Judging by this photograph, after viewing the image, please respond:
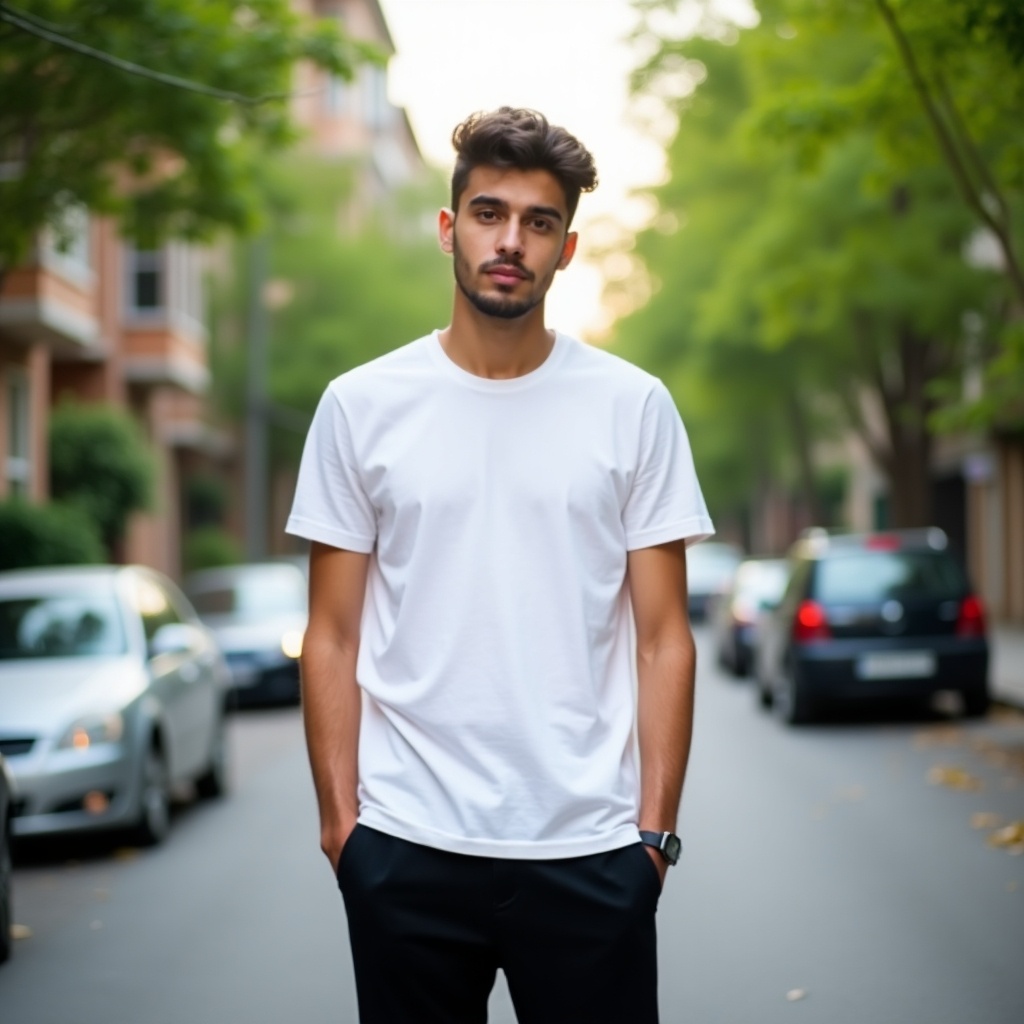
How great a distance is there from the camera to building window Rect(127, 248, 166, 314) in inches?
1324

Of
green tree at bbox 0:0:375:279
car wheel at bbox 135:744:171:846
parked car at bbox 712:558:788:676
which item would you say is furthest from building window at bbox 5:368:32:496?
car wheel at bbox 135:744:171:846

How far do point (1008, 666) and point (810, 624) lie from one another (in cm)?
661

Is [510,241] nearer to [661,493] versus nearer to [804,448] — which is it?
[661,493]

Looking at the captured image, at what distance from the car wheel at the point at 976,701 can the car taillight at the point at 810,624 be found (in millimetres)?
1329

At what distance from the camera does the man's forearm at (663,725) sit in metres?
2.90

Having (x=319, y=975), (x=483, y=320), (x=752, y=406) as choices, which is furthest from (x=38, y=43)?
(x=752, y=406)

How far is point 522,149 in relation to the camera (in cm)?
296

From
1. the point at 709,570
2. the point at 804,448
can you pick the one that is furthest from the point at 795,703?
the point at 804,448

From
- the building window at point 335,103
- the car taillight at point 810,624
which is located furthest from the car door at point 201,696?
the building window at point 335,103

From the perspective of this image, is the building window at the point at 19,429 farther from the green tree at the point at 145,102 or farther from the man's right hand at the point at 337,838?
the man's right hand at the point at 337,838

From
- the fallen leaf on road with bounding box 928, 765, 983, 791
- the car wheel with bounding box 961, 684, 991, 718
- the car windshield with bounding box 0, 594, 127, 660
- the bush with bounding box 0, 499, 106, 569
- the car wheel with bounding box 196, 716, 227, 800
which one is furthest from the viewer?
the bush with bounding box 0, 499, 106, 569

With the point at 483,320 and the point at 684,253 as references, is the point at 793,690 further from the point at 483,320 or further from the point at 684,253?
the point at 684,253

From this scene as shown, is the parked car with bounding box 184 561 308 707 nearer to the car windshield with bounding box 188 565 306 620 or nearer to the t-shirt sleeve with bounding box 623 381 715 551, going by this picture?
the car windshield with bounding box 188 565 306 620

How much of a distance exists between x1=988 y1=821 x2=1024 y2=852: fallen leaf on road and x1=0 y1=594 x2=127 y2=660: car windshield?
4.74 metres
